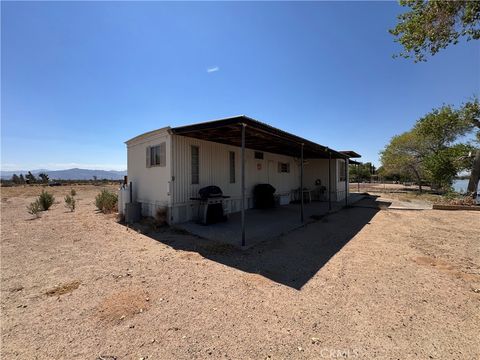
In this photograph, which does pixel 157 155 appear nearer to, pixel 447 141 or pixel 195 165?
pixel 195 165

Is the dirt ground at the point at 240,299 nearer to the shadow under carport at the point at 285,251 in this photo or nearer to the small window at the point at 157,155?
the shadow under carport at the point at 285,251

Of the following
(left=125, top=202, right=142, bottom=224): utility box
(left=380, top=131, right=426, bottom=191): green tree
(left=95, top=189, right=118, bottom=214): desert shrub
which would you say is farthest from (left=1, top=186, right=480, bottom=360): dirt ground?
(left=380, top=131, right=426, bottom=191): green tree

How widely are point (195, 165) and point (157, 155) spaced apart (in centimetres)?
130

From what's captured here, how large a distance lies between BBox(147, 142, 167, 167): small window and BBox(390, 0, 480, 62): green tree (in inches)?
359

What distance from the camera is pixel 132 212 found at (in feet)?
27.6

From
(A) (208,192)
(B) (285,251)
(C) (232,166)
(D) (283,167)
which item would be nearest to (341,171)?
(D) (283,167)

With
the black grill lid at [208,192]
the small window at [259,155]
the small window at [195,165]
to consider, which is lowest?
the black grill lid at [208,192]

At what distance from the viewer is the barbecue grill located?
7.59m

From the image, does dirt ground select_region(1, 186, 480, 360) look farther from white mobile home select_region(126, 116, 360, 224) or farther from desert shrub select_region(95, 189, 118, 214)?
desert shrub select_region(95, 189, 118, 214)

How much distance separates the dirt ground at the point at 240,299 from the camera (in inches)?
90.0

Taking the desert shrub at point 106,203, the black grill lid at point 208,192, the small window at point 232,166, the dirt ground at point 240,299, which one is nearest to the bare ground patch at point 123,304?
the dirt ground at point 240,299

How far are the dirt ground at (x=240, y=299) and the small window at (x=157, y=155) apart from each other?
280 cm

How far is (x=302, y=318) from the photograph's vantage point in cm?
274

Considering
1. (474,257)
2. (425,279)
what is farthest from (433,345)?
(474,257)
